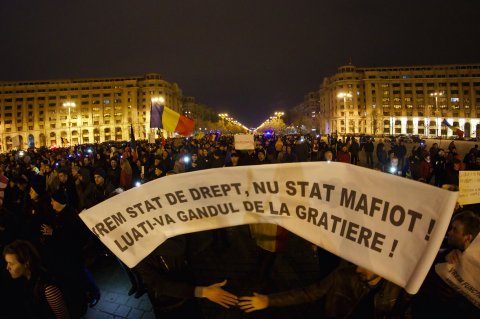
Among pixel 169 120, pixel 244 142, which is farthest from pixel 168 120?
pixel 244 142

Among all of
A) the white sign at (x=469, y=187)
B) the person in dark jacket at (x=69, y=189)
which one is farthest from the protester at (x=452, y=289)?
the person in dark jacket at (x=69, y=189)

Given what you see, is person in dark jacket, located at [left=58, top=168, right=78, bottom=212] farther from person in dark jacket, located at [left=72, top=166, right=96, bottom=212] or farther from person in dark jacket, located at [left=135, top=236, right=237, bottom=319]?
person in dark jacket, located at [left=135, top=236, right=237, bottom=319]

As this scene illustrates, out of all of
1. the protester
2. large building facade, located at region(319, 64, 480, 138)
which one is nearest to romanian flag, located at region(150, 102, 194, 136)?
the protester

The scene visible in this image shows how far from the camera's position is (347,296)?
250 centimetres

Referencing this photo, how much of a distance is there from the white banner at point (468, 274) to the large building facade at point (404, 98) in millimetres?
125481

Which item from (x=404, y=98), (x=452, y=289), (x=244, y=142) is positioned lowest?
(x=452, y=289)

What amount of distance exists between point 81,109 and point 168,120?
13105 centimetres

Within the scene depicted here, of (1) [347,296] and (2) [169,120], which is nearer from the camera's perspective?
(1) [347,296]

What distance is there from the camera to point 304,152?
1481 centimetres

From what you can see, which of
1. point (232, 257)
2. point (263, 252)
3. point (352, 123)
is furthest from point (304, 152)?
point (352, 123)

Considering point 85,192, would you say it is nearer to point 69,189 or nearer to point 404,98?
point 69,189


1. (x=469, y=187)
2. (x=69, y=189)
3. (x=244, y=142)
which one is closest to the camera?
(x=469, y=187)

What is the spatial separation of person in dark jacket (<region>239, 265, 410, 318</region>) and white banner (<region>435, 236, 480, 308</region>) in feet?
1.69

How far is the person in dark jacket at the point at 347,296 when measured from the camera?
246cm
